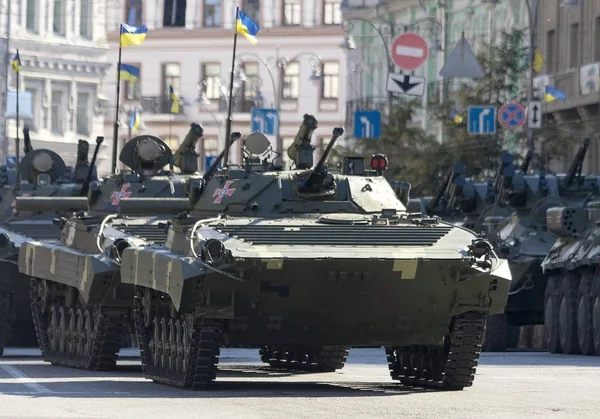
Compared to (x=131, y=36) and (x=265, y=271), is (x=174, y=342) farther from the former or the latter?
(x=131, y=36)

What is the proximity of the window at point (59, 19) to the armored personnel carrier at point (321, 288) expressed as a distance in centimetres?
5837

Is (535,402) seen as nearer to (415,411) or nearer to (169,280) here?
(415,411)

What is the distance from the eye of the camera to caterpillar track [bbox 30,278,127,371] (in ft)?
80.9

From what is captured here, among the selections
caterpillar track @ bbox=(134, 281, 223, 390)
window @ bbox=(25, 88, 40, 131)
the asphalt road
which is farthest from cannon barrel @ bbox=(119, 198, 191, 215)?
window @ bbox=(25, 88, 40, 131)

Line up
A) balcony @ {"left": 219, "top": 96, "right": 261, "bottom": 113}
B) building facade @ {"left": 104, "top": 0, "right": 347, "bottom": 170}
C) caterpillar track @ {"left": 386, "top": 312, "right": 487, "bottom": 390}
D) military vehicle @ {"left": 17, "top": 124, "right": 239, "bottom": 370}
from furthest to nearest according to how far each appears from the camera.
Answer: building facade @ {"left": 104, "top": 0, "right": 347, "bottom": 170}, balcony @ {"left": 219, "top": 96, "right": 261, "bottom": 113}, military vehicle @ {"left": 17, "top": 124, "right": 239, "bottom": 370}, caterpillar track @ {"left": 386, "top": 312, "right": 487, "bottom": 390}

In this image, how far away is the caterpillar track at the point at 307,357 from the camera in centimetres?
2505

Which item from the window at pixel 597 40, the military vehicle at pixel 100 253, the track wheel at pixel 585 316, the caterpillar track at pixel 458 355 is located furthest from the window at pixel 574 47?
the caterpillar track at pixel 458 355

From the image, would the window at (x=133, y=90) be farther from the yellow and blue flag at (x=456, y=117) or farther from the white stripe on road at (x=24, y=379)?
the white stripe on road at (x=24, y=379)

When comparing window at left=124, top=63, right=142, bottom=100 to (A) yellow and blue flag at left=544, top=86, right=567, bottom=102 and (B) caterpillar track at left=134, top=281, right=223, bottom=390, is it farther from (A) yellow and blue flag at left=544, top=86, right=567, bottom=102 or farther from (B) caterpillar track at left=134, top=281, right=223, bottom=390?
(B) caterpillar track at left=134, top=281, right=223, bottom=390

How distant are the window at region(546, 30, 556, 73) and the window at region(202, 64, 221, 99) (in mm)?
35406

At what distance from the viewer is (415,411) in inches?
721

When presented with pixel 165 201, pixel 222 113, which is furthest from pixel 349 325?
pixel 222 113

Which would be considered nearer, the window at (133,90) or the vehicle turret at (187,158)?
the vehicle turret at (187,158)

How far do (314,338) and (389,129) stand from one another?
1363 inches
